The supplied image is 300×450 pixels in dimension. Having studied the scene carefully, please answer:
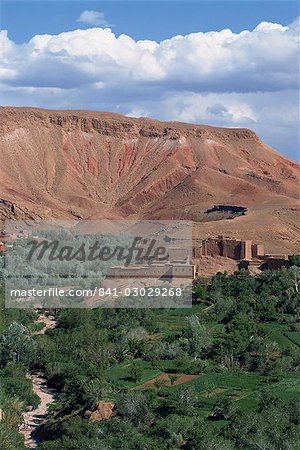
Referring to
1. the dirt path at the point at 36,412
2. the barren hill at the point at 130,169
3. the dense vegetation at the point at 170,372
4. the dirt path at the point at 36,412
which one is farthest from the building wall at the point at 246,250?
the dirt path at the point at 36,412

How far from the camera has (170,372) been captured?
29109 mm

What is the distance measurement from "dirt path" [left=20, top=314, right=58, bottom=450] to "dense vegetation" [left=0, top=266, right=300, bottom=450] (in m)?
0.37

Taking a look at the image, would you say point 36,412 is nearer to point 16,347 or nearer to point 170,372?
point 170,372

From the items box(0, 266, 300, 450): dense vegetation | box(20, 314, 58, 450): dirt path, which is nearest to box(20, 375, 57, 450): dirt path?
box(20, 314, 58, 450): dirt path

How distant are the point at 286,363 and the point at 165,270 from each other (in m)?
18.3

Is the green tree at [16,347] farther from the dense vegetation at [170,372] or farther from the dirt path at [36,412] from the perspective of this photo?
the dirt path at [36,412]

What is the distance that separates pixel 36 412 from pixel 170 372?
15.0ft

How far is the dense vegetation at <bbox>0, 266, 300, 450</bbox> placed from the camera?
21922mm

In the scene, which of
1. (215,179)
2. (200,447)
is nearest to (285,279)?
(200,447)

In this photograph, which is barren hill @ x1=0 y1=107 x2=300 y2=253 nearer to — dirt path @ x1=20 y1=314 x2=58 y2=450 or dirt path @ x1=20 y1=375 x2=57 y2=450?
dirt path @ x1=20 y1=314 x2=58 y2=450

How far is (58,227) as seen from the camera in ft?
239

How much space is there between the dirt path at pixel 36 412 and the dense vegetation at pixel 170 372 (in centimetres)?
37

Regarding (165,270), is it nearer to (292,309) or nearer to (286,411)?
(292,309)

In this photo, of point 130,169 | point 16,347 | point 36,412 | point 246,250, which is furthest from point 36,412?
point 130,169
